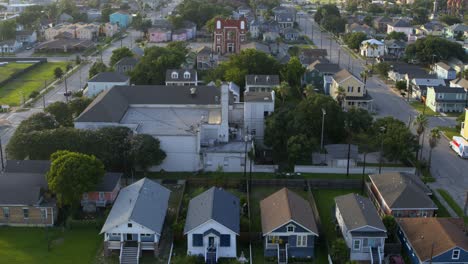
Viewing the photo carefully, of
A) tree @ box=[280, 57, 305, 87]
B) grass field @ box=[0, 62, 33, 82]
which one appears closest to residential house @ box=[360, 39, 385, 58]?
tree @ box=[280, 57, 305, 87]

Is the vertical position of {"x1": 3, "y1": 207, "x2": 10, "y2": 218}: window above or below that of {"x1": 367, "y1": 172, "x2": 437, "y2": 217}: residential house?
below

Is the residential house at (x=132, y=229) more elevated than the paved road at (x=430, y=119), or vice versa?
the residential house at (x=132, y=229)

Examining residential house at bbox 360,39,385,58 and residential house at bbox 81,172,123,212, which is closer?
residential house at bbox 81,172,123,212

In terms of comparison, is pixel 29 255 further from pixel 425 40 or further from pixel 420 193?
pixel 425 40

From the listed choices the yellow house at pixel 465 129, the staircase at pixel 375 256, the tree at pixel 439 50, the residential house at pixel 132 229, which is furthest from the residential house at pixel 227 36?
the staircase at pixel 375 256

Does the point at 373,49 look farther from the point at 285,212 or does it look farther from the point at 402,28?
the point at 285,212

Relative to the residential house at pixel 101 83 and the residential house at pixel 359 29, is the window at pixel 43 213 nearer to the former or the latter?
the residential house at pixel 101 83

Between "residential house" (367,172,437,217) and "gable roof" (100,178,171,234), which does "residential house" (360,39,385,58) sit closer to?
"residential house" (367,172,437,217)
